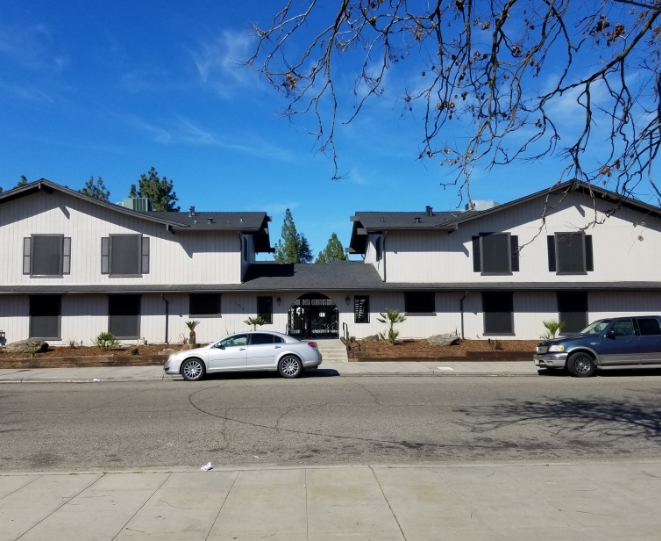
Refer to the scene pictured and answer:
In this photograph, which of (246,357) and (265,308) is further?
(265,308)

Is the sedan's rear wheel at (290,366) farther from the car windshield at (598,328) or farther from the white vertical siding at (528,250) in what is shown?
the white vertical siding at (528,250)

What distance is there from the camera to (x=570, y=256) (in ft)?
89.0

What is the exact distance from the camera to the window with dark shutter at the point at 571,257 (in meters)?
27.0

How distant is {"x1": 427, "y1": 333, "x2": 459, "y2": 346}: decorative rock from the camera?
24719 millimetres

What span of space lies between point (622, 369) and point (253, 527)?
56.9 feet

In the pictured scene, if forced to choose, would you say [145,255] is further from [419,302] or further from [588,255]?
[588,255]

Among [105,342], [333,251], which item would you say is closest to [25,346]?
[105,342]

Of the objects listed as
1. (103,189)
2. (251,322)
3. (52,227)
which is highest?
(103,189)

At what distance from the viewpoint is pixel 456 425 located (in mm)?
9797

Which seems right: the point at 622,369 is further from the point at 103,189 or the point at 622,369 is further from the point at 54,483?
the point at 103,189

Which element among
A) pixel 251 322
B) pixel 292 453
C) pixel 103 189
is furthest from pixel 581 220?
pixel 103 189

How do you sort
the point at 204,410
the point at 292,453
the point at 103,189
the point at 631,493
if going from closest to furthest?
the point at 631,493
the point at 292,453
the point at 204,410
the point at 103,189

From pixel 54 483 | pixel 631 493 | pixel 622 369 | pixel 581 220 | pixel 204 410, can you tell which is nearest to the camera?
pixel 631 493

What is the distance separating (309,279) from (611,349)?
13966 millimetres
